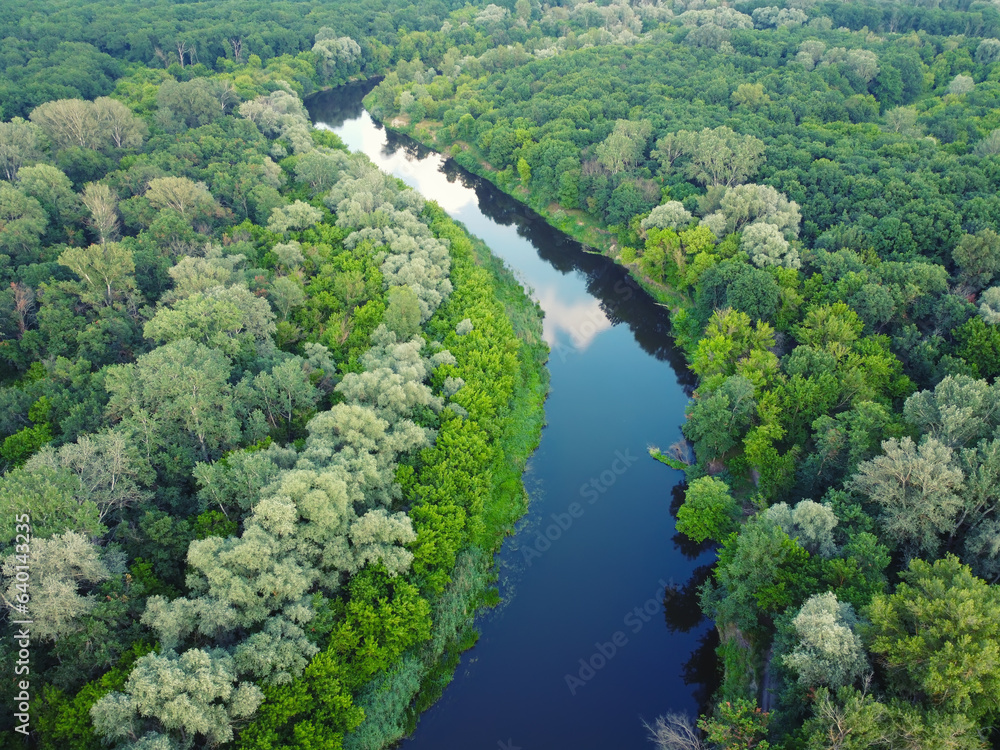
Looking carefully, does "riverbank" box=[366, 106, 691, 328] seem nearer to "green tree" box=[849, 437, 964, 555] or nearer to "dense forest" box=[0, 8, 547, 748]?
"dense forest" box=[0, 8, 547, 748]

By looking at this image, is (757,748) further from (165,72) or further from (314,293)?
(165,72)

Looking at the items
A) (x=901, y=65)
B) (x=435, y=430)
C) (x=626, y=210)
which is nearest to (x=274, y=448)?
(x=435, y=430)

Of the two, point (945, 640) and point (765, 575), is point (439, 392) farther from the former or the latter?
point (945, 640)

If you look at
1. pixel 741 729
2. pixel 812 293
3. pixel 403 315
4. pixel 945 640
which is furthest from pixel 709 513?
pixel 403 315

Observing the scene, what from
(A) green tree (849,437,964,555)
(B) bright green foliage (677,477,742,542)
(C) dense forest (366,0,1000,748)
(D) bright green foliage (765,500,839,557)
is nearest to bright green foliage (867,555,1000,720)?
(C) dense forest (366,0,1000,748)

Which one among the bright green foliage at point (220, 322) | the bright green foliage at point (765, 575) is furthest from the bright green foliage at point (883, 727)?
the bright green foliage at point (220, 322)

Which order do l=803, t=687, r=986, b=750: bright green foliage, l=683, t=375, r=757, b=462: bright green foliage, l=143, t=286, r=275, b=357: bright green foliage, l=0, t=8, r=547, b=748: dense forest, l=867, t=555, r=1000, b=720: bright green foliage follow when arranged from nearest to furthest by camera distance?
l=803, t=687, r=986, b=750: bright green foliage < l=867, t=555, r=1000, b=720: bright green foliage < l=0, t=8, r=547, b=748: dense forest < l=683, t=375, r=757, b=462: bright green foliage < l=143, t=286, r=275, b=357: bright green foliage

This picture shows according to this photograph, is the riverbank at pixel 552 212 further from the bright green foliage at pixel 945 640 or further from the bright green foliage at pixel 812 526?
the bright green foliage at pixel 945 640
